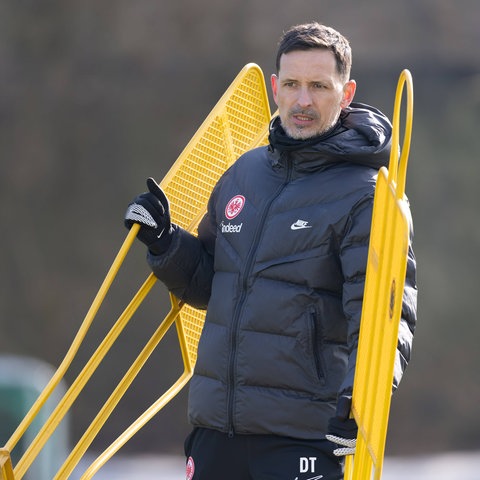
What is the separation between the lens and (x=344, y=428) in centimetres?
280

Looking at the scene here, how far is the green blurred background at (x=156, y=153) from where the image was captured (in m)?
8.93

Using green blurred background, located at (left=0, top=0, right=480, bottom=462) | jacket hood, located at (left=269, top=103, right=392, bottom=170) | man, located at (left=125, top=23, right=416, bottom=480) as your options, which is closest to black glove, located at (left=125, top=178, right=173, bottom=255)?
man, located at (left=125, top=23, right=416, bottom=480)

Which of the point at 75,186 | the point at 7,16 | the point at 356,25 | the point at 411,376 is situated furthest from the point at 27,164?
the point at 411,376

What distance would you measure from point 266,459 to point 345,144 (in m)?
0.81

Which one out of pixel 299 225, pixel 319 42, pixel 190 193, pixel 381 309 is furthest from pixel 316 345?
pixel 190 193

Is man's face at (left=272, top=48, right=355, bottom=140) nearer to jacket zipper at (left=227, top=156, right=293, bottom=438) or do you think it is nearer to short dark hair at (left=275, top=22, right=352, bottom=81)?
short dark hair at (left=275, top=22, right=352, bottom=81)

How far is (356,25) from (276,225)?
6022 mm

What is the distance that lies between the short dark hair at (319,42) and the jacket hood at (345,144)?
0.42 feet

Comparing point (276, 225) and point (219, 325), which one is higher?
point (276, 225)

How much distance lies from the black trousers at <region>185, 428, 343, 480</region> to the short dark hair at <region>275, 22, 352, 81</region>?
95 cm

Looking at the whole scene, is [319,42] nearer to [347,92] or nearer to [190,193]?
[347,92]

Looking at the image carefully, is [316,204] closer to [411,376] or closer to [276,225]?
[276,225]

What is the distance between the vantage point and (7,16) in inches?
363

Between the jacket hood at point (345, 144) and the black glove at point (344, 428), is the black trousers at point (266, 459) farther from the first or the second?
the jacket hood at point (345, 144)
